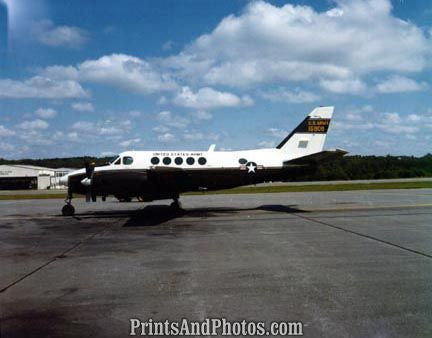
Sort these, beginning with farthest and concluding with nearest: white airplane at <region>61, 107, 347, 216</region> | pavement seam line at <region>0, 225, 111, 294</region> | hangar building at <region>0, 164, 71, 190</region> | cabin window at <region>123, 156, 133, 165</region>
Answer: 1. hangar building at <region>0, 164, 71, 190</region>
2. cabin window at <region>123, 156, 133, 165</region>
3. white airplane at <region>61, 107, 347, 216</region>
4. pavement seam line at <region>0, 225, 111, 294</region>

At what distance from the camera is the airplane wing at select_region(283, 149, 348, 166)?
62.2 ft

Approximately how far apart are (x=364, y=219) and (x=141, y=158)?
10.5m

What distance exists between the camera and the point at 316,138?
22.4m

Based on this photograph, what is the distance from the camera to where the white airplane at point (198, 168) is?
18766mm

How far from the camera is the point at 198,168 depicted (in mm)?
20625

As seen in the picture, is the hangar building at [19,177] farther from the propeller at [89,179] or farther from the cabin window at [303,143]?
the cabin window at [303,143]

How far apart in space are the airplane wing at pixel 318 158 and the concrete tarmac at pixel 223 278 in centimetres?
448

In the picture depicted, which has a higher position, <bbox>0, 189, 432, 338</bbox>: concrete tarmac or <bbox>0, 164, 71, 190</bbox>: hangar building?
<bbox>0, 164, 71, 190</bbox>: hangar building

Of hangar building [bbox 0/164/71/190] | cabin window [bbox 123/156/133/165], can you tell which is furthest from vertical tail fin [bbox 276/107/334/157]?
hangar building [bbox 0/164/71/190]

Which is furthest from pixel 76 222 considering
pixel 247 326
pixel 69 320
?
pixel 247 326

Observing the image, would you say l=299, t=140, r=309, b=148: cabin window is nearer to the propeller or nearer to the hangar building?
the propeller

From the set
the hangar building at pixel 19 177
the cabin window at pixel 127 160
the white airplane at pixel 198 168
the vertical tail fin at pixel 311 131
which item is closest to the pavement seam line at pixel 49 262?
the white airplane at pixel 198 168

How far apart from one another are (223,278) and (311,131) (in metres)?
15.8

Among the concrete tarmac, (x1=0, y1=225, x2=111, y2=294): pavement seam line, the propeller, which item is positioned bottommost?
the concrete tarmac
